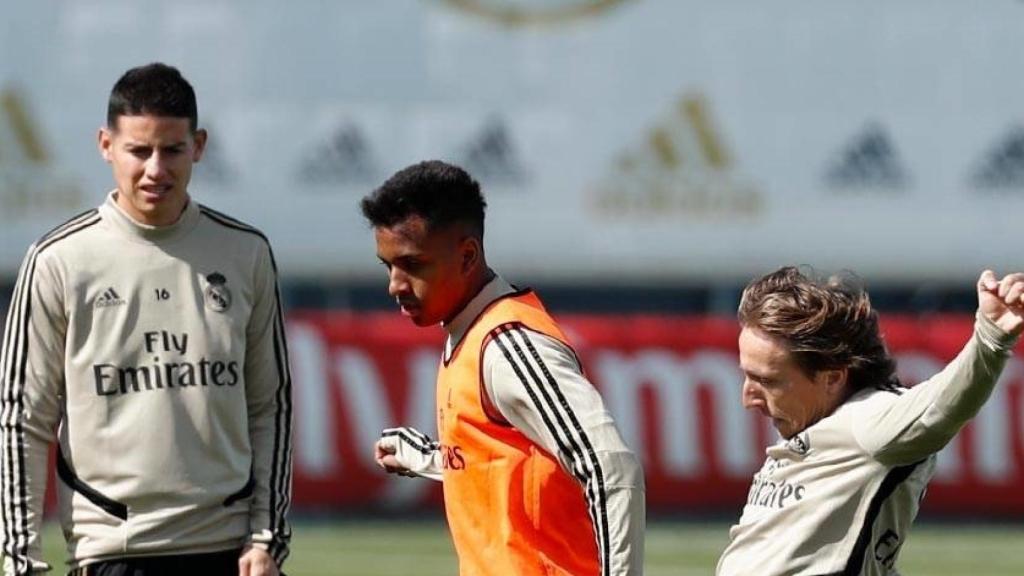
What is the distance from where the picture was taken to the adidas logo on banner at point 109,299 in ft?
18.5

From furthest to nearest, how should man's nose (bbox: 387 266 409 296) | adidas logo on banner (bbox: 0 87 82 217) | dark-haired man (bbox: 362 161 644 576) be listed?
adidas logo on banner (bbox: 0 87 82 217) → man's nose (bbox: 387 266 409 296) → dark-haired man (bbox: 362 161 644 576)

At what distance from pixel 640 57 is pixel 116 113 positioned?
15.9 m

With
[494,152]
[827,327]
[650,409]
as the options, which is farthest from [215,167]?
[827,327]

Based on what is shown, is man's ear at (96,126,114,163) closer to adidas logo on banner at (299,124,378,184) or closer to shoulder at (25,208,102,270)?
shoulder at (25,208,102,270)

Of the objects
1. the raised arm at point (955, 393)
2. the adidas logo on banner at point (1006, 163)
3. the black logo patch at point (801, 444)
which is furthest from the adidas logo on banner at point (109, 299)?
the adidas logo on banner at point (1006, 163)

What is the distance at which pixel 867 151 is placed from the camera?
21328 mm

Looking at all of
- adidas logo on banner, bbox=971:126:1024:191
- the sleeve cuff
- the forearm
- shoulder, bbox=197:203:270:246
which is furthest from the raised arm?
adidas logo on banner, bbox=971:126:1024:191

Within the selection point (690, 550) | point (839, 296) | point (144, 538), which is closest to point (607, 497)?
point (839, 296)

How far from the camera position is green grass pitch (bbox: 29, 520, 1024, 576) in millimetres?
12602

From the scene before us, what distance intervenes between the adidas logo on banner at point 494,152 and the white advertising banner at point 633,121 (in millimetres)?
21

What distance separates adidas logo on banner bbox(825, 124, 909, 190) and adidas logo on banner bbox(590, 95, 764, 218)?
2.59 feet

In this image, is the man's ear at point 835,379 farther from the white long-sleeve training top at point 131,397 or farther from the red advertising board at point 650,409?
the red advertising board at point 650,409

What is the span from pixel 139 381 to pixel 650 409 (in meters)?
9.97

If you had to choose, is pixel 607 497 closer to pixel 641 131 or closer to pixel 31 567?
pixel 31 567
